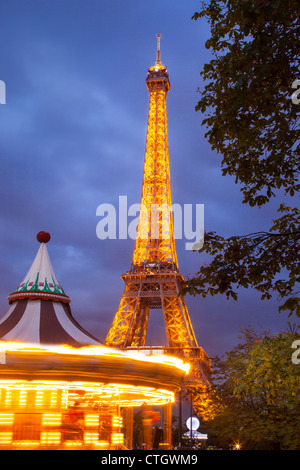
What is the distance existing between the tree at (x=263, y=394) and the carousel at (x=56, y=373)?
2.57 meters

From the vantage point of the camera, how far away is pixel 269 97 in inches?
225

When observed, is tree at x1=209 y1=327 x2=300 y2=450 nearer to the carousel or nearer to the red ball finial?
the carousel

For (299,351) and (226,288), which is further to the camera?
(299,351)

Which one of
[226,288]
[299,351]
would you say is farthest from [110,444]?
[226,288]

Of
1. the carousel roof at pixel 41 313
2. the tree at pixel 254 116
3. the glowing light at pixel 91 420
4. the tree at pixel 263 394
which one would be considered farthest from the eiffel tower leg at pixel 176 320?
the tree at pixel 254 116

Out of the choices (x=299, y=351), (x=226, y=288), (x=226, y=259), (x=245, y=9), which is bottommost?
(x=299, y=351)

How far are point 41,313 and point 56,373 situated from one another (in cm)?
333

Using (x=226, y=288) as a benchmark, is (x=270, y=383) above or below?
below

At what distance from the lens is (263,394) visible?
20.8 metres

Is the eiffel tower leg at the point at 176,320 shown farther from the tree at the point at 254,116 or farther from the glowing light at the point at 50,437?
the tree at the point at 254,116

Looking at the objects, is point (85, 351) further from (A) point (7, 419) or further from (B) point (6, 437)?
(B) point (6, 437)

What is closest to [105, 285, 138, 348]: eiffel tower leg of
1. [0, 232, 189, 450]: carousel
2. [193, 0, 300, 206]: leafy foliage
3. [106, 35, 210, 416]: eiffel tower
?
[106, 35, 210, 416]: eiffel tower
